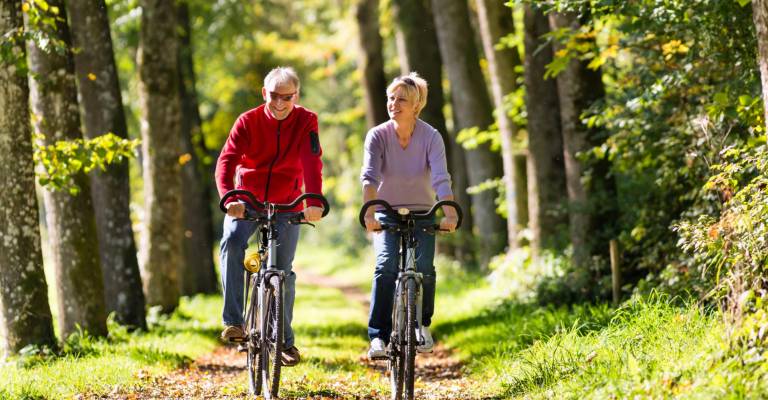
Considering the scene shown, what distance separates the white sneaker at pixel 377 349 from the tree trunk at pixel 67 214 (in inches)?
171

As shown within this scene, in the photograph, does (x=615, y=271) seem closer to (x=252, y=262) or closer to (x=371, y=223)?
(x=371, y=223)

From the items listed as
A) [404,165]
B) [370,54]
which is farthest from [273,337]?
[370,54]

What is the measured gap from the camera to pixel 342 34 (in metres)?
26.0

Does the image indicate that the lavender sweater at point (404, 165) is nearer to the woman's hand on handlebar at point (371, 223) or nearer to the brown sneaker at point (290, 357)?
the woman's hand on handlebar at point (371, 223)

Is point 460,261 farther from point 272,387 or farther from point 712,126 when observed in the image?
point 272,387

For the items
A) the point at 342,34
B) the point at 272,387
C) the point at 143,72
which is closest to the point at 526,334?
the point at 272,387

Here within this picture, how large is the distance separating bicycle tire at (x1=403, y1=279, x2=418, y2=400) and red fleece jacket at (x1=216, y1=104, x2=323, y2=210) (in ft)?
3.41

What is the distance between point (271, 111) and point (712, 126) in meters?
3.89

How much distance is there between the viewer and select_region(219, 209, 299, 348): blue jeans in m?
6.87

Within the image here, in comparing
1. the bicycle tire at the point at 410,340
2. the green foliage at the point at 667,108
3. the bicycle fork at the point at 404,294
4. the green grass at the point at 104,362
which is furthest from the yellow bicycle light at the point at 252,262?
the green foliage at the point at 667,108

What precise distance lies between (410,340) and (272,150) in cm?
169

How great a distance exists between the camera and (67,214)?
996cm

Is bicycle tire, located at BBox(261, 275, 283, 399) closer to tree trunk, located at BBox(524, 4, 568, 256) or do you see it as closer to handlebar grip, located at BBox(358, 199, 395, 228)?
handlebar grip, located at BBox(358, 199, 395, 228)

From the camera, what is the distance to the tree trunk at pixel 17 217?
850 cm
